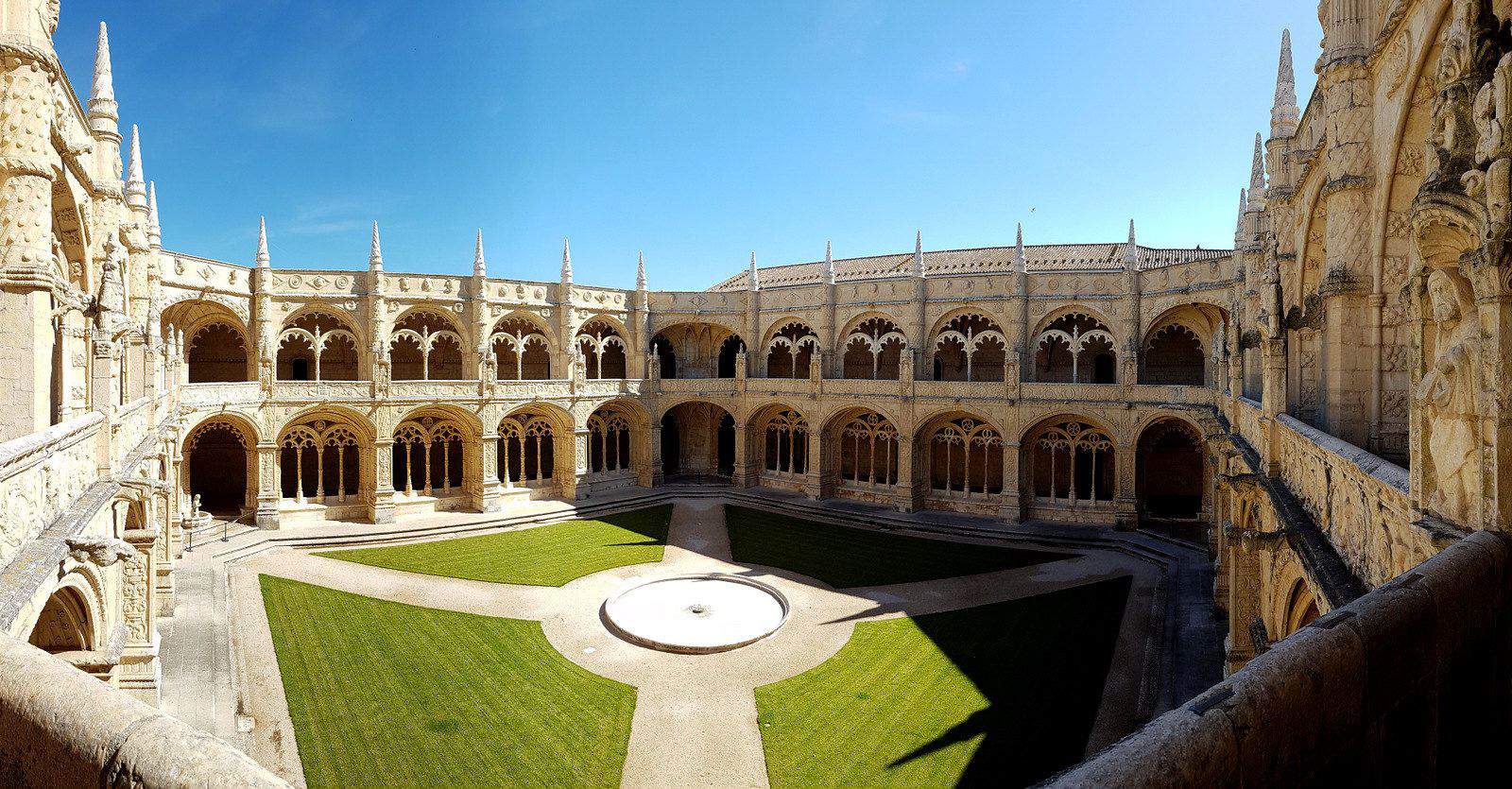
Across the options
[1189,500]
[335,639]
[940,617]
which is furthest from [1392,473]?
[1189,500]

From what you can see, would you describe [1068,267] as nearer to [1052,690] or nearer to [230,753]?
[1052,690]

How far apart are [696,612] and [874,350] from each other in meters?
16.1

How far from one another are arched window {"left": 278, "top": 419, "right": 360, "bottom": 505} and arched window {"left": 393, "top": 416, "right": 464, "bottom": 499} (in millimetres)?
1931

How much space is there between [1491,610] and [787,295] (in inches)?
1174

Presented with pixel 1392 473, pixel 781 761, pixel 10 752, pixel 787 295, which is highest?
pixel 787 295

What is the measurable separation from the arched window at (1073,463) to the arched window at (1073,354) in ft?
7.76

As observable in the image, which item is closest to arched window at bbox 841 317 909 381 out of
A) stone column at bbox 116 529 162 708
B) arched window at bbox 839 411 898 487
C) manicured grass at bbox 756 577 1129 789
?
arched window at bbox 839 411 898 487

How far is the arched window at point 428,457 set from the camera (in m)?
27.6

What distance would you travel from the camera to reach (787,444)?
33594 millimetres

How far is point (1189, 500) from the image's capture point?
28000 millimetres

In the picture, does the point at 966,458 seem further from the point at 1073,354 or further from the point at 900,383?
the point at 1073,354

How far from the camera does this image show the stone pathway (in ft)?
37.2

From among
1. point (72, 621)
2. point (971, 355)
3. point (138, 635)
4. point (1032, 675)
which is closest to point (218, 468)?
point (138, 635)

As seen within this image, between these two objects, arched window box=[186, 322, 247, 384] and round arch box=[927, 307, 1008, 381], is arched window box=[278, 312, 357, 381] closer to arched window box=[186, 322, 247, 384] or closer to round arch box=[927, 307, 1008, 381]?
arched window box=[186, 322, 247, 384]
